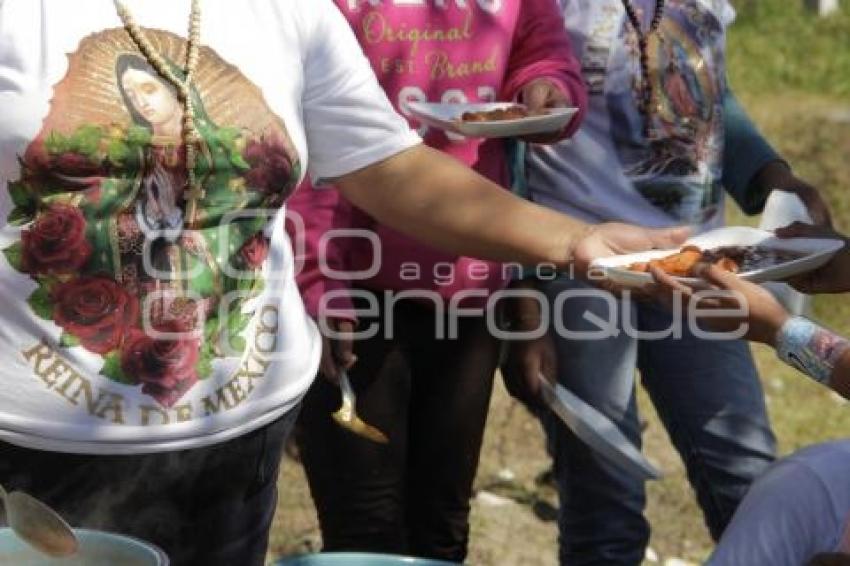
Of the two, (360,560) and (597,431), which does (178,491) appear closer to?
(360,560)

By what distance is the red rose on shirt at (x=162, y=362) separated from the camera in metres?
2.34

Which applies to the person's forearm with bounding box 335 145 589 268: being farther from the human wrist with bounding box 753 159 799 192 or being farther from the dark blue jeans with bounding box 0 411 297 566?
the human wrist with bounding box 753 159 799 192

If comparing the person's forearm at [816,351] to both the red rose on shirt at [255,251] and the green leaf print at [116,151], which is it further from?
the green leaf print at [116,151]

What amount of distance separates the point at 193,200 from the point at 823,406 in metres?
3.44

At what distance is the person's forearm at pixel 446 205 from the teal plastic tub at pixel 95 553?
2.39ft

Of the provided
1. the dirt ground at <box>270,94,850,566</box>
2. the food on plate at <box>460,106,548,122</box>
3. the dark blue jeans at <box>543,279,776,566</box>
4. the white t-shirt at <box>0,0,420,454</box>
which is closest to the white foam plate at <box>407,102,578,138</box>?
the food on plate at <box>460,106,548,122</box>

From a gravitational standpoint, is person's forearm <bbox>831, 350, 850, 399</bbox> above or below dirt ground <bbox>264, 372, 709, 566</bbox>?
above

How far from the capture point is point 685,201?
138 inches

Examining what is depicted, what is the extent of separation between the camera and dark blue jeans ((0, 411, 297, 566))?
233cm

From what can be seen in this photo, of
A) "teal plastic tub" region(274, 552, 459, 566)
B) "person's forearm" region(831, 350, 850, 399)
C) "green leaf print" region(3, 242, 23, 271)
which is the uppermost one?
"green leaf print" region(3, 242, 23, 271)

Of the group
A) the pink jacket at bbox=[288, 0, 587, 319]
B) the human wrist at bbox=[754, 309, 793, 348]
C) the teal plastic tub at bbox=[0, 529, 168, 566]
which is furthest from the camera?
the pink jacket at bbox=[288, 0, 587, 319]

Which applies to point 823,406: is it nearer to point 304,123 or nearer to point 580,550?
point 580,550

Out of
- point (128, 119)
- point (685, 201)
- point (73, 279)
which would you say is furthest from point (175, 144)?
point (685, 201)

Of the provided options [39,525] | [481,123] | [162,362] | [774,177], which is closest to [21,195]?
[162,362]
